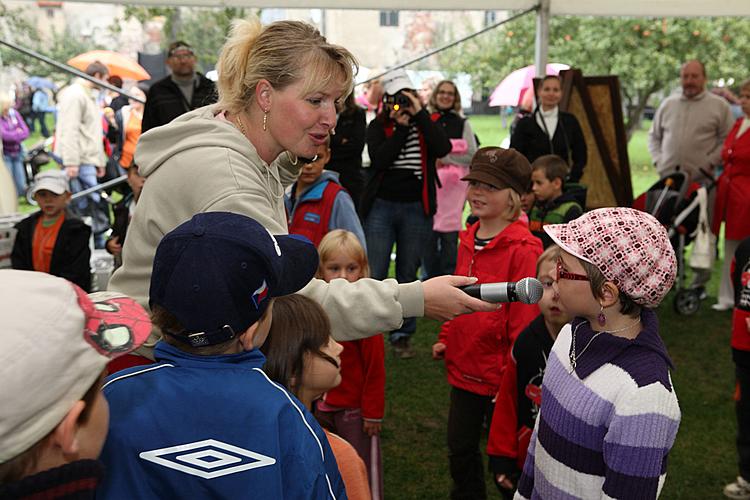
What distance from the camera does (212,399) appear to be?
1.45m

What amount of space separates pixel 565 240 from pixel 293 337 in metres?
0.82

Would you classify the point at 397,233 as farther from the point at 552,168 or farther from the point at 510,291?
the point at 510,291

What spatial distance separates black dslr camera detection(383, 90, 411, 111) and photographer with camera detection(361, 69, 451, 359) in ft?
A: 0.33

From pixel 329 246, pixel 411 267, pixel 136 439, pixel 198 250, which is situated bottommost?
pixel 411 267

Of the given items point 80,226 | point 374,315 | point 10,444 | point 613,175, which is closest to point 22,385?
point 10,444

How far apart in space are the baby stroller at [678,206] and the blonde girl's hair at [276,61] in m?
4.93

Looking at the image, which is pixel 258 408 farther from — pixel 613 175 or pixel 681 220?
pixel 613 175

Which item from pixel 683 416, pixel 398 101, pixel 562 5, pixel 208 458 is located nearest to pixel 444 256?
pixel 398 101

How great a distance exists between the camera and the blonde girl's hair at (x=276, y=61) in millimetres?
2238

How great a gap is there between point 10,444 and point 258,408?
1.51ft

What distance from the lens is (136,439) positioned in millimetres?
1426

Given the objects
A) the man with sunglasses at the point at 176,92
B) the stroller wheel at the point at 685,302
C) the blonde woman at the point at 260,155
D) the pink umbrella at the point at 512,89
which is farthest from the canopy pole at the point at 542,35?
the pink umbrella at the point at 512,89

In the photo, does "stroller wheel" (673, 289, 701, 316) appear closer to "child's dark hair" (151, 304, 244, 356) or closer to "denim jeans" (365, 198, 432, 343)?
"denim jeans" (365, 198, 432, 343)

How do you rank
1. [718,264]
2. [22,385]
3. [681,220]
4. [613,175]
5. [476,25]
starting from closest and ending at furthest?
[22,385], [681,220], [613,175], [718,264], [476,25]
